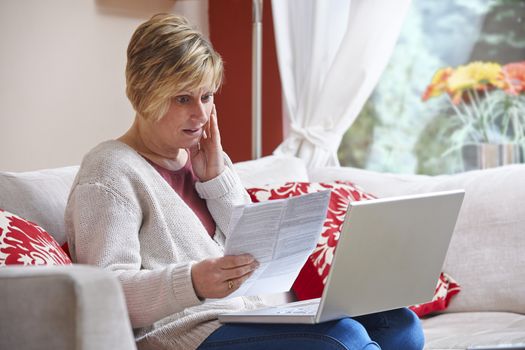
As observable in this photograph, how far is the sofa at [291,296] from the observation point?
1.26 meters

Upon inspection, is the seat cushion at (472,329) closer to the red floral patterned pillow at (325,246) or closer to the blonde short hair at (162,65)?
the red floral patterned pillow at (325,246)

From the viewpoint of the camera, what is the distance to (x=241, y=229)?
1.60m

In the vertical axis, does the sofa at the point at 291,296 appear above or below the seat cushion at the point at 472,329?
above

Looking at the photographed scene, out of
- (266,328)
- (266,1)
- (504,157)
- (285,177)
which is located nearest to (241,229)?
(266,328)

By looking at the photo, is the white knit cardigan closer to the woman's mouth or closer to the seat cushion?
the woman's mouth

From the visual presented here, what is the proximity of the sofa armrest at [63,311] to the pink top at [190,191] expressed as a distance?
2.58ft

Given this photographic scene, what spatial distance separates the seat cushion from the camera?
2170mm

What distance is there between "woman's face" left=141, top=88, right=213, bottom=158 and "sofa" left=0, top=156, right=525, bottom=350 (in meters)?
0.27

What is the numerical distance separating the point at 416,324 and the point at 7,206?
2.98ft

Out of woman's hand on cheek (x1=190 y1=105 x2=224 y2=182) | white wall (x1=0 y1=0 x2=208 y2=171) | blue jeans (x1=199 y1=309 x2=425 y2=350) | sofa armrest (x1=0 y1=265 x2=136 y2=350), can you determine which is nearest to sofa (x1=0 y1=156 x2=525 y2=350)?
sofa armrest (x1=0 y1=265 x2=136 y2=350)

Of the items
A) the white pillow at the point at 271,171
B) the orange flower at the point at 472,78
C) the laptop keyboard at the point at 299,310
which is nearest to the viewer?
the laptop keyboard at the point at 299,310

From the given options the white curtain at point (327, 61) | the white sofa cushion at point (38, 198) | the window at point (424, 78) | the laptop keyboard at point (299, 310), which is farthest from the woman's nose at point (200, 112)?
the window at point (424, 78)

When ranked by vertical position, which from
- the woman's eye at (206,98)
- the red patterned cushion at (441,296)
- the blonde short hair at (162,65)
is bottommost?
the red patterned cushion at (441,296)

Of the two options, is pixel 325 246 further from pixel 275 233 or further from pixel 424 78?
pixel 424 78
